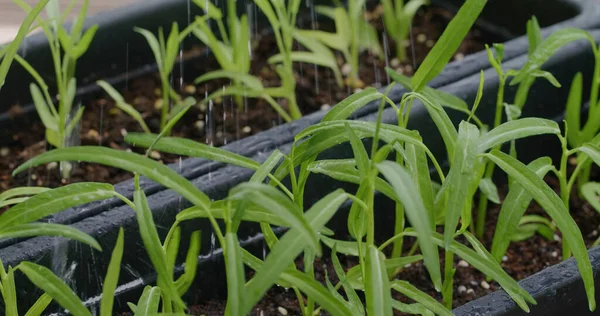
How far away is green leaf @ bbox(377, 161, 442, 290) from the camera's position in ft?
2.48

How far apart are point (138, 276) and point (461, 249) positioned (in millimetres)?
428

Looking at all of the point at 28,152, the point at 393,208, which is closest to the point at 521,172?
the point at 393,208

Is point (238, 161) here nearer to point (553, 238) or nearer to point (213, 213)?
point (213, 213)

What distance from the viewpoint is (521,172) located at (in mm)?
926

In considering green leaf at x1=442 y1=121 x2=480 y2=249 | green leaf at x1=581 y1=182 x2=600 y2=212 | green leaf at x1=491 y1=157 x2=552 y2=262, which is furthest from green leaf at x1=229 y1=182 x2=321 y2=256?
green leaf at x1=581 y1=182 x2=600 y2=212

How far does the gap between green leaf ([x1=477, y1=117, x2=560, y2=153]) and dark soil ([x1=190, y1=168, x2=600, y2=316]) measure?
34 centimetres

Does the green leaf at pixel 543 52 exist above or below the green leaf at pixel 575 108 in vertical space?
above

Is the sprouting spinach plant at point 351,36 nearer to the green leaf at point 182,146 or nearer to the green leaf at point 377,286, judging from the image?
the green leaf at point 182,146

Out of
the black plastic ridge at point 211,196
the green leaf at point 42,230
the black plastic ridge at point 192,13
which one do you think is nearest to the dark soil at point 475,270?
the black plastic ridge at point 211,196

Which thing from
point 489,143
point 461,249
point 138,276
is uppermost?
point 489,143

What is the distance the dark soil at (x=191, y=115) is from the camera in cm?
145

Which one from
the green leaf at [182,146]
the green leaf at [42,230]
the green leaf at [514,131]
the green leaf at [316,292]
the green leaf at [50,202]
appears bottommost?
the green leaf at [316,292]

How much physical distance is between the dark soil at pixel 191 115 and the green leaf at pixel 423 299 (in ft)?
1.78

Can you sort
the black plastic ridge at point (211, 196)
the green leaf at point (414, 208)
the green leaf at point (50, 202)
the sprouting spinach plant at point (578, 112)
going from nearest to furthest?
1. the green leaf at point (414, 208)
2. the green leaf at point (50, 202)
3. the black plastic ridge at point (211, 196)
4. the sprouting spinach plant at point (578, 112)
